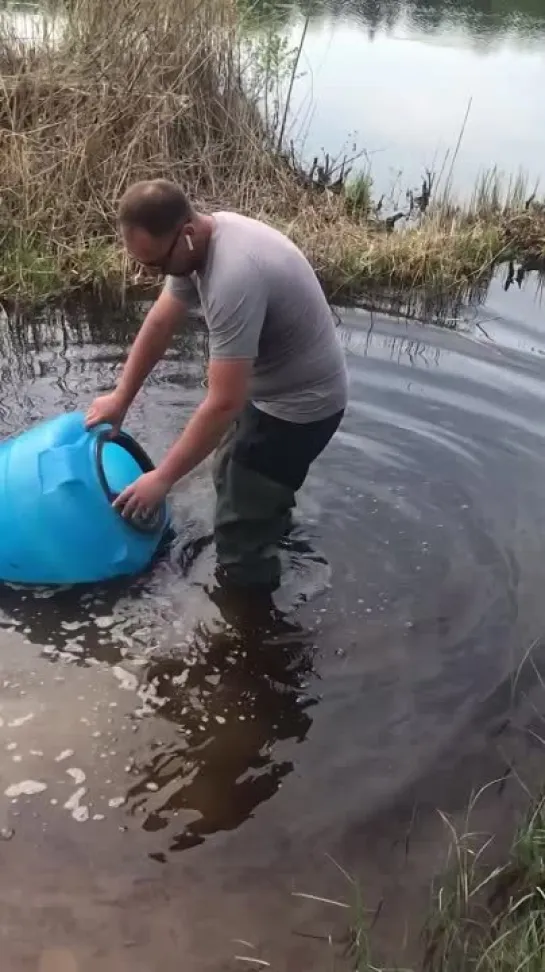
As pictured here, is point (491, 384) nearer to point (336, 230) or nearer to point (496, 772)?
point (336, 230)

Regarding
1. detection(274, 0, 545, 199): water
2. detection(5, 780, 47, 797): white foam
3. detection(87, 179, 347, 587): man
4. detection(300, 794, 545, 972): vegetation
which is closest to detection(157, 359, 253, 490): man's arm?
detection(87, 179, 347, 587): man

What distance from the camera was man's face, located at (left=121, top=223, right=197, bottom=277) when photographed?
9.27 ft

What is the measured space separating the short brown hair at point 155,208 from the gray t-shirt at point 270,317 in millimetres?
155

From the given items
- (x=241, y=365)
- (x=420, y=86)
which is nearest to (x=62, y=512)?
(x=241, y=365)

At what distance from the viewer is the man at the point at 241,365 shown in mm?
2826

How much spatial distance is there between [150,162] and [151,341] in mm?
4248

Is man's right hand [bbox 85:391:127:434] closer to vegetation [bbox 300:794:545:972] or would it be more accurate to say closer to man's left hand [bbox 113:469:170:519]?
man's left hand [bbox 113:469:170:519]

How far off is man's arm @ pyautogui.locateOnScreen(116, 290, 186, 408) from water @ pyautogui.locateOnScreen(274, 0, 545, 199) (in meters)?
5.73

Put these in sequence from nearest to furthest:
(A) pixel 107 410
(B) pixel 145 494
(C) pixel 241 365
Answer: (C) pixel 241 365 < (B) pixel 145 494 < (A) pixel 107 410

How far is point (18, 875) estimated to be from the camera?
8.33 feet

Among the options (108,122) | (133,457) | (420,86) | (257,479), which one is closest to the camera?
(257,479)

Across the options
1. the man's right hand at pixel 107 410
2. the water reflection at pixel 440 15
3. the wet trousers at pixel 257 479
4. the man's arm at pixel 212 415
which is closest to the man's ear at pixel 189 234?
the man's arm at pixel 212 415

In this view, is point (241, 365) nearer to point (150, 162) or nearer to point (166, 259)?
point (166, 259)

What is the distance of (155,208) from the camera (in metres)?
2.75
